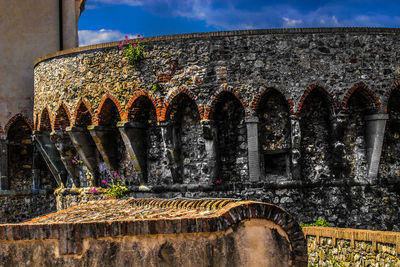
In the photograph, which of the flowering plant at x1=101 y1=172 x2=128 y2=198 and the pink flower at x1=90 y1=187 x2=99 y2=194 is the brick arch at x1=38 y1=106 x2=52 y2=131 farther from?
the flowering plant at x1=101 y1=172 x2=128 y2=198

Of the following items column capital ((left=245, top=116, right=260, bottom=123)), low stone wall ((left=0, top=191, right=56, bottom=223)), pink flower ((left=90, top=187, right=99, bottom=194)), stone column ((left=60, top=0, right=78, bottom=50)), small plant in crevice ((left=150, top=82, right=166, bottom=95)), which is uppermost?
stone column ((left=60, top=0, right=78, bottom=50))

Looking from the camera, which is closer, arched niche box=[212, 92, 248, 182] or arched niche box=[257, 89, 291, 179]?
arched niche box=[257, 89, 291, 179]

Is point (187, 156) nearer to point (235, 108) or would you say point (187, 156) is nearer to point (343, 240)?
point (235, 108)

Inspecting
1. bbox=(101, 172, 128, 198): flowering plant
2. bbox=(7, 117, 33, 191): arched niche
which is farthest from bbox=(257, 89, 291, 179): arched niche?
bbox=(7, 117, 33, 191): arched niche

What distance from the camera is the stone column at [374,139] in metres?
11.8

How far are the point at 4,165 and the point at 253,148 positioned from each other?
8.13m

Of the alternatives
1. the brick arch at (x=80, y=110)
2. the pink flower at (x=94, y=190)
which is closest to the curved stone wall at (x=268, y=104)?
the brick arch at (x=80, y=110)

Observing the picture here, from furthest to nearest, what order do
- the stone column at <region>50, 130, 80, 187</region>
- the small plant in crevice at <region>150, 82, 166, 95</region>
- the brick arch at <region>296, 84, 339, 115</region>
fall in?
1. the stone column at <region>50, 130, 80, 187</region>
2. the small plant in crevice at <region>150, 82, 166, 95</region>
3. the brick arch at <region>296, 84, 339, 115</region>

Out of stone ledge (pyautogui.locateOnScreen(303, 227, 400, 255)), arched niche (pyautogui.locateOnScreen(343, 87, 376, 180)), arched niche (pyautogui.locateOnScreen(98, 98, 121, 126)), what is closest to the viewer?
stone ledge (pyautogui.locateOnScreen(303, 227, 400, 255))

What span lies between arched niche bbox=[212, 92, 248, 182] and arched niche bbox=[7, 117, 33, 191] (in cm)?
698

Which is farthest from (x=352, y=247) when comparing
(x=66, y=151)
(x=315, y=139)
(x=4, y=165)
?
(x=4, y=165)

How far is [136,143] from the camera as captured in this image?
12.9 meters

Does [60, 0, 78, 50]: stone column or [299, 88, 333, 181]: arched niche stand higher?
[60, 0, 78, 50]: stone column

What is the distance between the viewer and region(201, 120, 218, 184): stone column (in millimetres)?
12023
